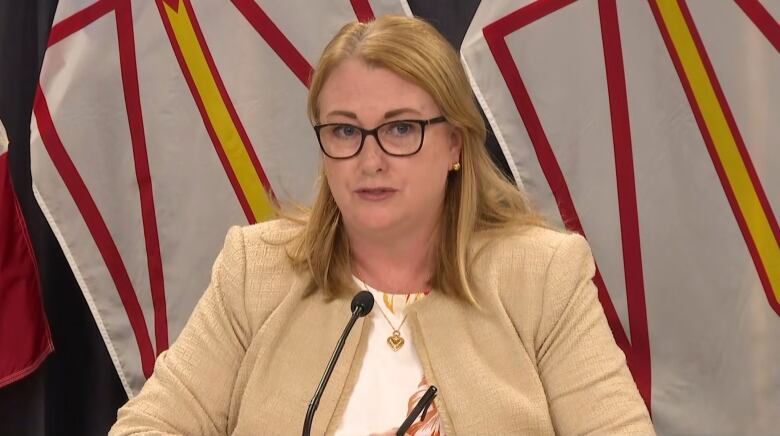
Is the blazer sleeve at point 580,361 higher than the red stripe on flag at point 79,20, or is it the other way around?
the red stripe on flag at point 79,20

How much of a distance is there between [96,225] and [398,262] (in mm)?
932

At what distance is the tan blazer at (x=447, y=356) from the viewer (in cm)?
151

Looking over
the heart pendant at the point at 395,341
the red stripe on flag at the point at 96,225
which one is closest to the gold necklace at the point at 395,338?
the heart pendant at the point at 395,341

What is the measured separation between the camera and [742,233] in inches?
76.4

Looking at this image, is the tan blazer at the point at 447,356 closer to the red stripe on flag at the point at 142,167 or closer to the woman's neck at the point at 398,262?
the woman's neck at the point at 398,262

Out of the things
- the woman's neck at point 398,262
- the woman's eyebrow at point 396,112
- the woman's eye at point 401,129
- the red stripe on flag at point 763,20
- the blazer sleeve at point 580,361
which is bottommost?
the blazer sleeve at point 580,361

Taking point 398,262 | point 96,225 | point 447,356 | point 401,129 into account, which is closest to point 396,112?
point 401,129

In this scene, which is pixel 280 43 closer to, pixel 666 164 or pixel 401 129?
pixel 401 129

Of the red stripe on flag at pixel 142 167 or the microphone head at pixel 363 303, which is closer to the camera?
the microphone head at pixel 363 303

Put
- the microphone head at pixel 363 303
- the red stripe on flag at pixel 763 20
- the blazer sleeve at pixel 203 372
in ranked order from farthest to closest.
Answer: the red stripe on flag at pixel 763 20 → the blazer sleeve at pixel 203 372 → the microphone head at pixel 363 303

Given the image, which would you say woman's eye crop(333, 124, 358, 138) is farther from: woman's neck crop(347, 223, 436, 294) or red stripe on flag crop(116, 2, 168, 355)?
red stripe on flag crop(116, 2, 168, 355)

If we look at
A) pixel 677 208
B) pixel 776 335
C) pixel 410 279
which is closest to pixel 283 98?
pixel 410 279

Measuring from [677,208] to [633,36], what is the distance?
1.21 feet

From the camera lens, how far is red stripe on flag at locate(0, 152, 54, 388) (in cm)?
226
